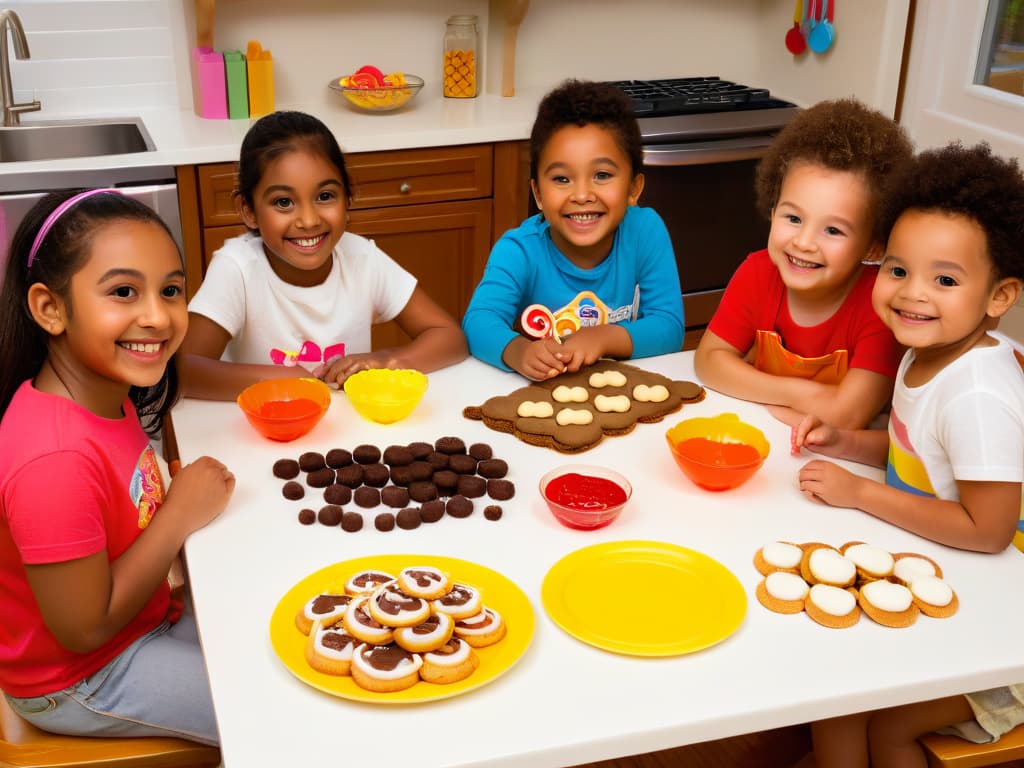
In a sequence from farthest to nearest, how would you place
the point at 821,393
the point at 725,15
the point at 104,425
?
the point at 725,15, the point at 821,393, the point at 104,425

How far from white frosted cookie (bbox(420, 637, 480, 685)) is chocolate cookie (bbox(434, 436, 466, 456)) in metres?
0.47

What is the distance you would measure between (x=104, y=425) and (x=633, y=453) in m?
0.75

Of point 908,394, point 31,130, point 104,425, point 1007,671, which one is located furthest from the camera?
point 31,130

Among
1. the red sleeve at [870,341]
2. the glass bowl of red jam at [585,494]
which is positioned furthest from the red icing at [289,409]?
the red sleeve at [870,341]

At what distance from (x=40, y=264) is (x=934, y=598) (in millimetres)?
1168

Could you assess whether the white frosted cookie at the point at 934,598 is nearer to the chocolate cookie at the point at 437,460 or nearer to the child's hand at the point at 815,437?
the child's hand at the point at 815,437

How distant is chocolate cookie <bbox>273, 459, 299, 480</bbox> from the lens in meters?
1.43

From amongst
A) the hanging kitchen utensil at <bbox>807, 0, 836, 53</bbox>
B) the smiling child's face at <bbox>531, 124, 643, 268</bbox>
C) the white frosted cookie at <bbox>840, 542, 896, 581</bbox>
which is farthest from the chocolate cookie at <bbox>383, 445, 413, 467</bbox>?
the hanging kitchen utensil at <bbox>807, 0, 836, 53</bbox>

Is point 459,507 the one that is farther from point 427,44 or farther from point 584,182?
point 427,44

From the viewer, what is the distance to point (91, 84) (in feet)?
10.5

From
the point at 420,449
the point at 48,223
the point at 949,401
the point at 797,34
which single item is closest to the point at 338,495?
the point at 420,449

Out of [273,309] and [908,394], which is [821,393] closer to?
[908,394]

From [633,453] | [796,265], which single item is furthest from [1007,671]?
[796,265]

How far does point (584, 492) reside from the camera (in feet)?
4.44
